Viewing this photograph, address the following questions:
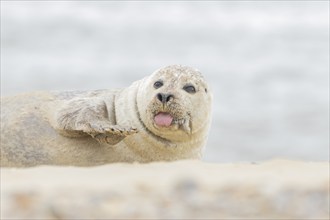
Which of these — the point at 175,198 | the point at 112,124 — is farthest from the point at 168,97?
the point at 175,198

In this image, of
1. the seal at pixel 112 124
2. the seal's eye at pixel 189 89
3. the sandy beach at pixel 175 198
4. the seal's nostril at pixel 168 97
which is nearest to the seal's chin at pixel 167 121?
the seal at pixel 112 124

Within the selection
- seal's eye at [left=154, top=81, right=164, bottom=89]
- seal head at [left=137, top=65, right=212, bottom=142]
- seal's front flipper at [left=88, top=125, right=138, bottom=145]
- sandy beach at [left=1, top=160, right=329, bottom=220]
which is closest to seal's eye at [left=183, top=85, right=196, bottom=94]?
seal head at [left=137, top=65, right=212, bottom=142]

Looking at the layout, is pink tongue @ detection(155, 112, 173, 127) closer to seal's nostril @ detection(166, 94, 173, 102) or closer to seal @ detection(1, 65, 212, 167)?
seal @ detection(1, 65, 212, 167)

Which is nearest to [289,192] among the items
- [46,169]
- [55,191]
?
[55,191]

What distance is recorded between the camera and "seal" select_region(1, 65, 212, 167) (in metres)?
6.84

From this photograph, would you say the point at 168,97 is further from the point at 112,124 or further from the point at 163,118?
the point at 112,124

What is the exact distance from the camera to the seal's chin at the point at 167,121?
6.80 metres

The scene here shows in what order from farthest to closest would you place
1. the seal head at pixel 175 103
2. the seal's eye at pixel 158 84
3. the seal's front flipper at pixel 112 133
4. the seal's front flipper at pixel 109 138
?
the seal's eye at pixel 158 84, the seal head at pixel 175 103, the seal's front flipper at pixel 109 138, the seal's front flipper at pixel 112 133

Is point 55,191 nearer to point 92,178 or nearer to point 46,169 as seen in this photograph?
point 92,178

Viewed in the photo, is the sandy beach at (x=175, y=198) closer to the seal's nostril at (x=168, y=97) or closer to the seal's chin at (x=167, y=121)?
the seal's nostril at (x=168, y=97)

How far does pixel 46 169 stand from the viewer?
9.12 ft

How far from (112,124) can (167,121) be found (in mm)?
615

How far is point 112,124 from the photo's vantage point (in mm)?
7141

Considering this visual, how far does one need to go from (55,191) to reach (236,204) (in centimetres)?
56
